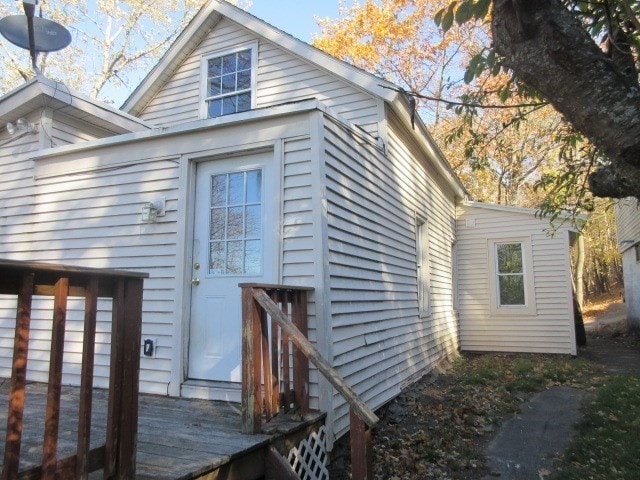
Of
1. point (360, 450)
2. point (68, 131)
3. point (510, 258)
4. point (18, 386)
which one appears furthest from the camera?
point (510, 258)

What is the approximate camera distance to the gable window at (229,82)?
26.1ft

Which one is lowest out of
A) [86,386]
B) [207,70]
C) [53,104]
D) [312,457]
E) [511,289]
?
[312,457]

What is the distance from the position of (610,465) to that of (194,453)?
3.57m

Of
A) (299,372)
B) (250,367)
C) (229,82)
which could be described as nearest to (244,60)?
(229,82)

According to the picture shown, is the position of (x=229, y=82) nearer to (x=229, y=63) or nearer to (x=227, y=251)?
(x=229, y=63)

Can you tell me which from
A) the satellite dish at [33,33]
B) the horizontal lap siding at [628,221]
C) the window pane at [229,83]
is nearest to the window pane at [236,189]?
the satellite dish at [33,33]

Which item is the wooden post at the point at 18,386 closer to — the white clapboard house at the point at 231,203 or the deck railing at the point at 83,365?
the deck railing at the point at 83,365

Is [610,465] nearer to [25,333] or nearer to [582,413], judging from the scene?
[582,413]

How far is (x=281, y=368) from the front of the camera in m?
4.20

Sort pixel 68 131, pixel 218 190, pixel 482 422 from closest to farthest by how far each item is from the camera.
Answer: pixel 218 190, pixel 482 422, pixel 68 131

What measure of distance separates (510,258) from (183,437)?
9155mm

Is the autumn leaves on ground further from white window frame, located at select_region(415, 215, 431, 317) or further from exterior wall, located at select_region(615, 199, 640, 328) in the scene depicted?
exterior wall, located at select_region(615, 199, 640, 328)

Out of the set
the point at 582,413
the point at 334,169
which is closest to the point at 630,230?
the point at 582,413

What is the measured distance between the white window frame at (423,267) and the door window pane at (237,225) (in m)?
3.98
